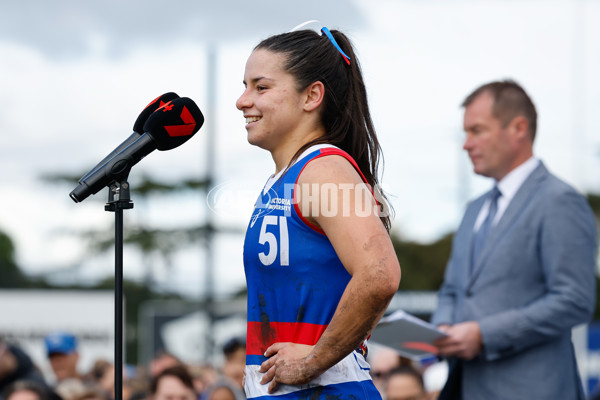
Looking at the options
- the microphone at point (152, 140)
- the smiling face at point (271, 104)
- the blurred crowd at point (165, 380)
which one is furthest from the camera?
the blurred crowd at point (165, 380)

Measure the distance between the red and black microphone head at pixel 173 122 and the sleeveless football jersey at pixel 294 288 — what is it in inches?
18.5

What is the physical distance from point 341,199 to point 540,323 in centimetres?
168

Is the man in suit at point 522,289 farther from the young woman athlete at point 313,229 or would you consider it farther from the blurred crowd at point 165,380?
the blurred crowd at point 165,380

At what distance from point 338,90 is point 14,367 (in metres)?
5.70

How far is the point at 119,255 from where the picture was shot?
99.7 inches

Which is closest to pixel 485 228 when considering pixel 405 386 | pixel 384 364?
pixel 405 386

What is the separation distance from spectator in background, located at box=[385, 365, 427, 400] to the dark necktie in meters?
3.09

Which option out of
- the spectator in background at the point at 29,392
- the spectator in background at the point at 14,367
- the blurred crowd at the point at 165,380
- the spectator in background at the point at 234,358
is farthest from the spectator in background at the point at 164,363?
the spectator in background at the point at 29,392

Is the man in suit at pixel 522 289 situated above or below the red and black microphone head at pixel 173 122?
below

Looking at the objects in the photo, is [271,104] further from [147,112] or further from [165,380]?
[165,380]

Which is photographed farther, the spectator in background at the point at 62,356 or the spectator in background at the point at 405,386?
the spectator in background at the point at 62,356

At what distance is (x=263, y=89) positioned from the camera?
96.4 inches

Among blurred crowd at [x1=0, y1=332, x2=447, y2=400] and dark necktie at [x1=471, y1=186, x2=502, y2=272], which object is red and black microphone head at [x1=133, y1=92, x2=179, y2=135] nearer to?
dark necktie at [x1=471, y1=186, x2=502, y2=272]

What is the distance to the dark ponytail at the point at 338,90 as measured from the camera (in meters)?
2.46
